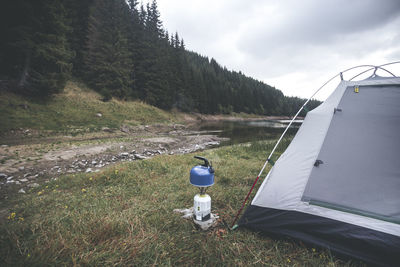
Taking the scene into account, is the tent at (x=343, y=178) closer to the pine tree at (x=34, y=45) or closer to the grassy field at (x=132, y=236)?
the grassy field at (x=132, y=236)

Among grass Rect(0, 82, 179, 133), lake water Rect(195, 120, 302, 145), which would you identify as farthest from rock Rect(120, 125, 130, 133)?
lake water Rect(195, 120, 302, 145)

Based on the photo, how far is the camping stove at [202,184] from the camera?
2.23 m

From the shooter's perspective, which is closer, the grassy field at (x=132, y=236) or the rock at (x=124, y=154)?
the grassy field at (x=132, y=236)

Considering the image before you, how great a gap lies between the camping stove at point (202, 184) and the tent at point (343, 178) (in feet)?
2.04

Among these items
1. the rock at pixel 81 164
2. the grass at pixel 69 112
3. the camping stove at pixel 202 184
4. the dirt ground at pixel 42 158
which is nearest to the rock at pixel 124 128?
the grass at pixel 69 112

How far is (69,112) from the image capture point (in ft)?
49.6

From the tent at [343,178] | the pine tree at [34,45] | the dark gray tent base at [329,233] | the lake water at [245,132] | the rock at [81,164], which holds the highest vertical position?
the pine tree at [34,45]

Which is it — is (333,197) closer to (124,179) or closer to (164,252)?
(164,252)

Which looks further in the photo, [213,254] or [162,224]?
[162,224]

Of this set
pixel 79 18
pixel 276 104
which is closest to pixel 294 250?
pixel 79 18

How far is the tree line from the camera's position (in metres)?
13.9

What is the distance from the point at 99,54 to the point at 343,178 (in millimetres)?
29388

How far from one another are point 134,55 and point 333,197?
33.7 m

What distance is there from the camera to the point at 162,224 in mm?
2486
